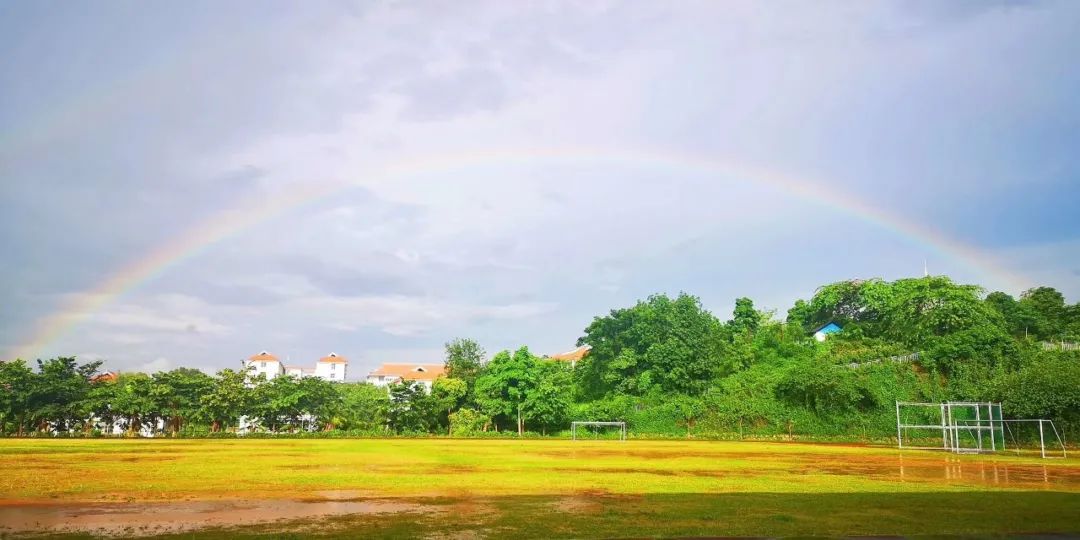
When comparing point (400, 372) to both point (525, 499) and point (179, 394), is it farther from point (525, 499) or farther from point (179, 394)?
point (525, 499)

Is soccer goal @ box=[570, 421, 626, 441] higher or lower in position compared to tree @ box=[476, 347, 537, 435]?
lower

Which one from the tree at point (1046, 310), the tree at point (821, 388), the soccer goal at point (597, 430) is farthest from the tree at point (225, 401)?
the tree at point (1046, 310)

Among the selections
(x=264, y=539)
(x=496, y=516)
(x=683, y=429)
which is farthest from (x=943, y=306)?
(x=264, y=539)

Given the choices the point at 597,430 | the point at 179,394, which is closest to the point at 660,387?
the point at 597,430

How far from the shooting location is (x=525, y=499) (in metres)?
13.7

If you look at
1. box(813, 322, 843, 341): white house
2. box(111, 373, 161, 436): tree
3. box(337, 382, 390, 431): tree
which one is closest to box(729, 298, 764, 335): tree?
→ box(813, 322, 843, 341): white house

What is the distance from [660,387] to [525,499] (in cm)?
4346

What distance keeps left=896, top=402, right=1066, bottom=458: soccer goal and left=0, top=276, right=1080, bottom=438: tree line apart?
1659mm

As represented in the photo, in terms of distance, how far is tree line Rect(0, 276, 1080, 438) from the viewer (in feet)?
159

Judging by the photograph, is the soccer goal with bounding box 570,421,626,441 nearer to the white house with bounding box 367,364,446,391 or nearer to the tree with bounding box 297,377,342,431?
the tree with bounding box 297,377,342,431

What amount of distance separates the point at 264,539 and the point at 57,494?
8.35m

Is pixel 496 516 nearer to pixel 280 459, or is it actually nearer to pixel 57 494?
pixel 57 494

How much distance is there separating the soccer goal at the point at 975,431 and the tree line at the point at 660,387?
1659 mm

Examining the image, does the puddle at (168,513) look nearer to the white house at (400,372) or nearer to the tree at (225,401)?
the tree at (225,401)
